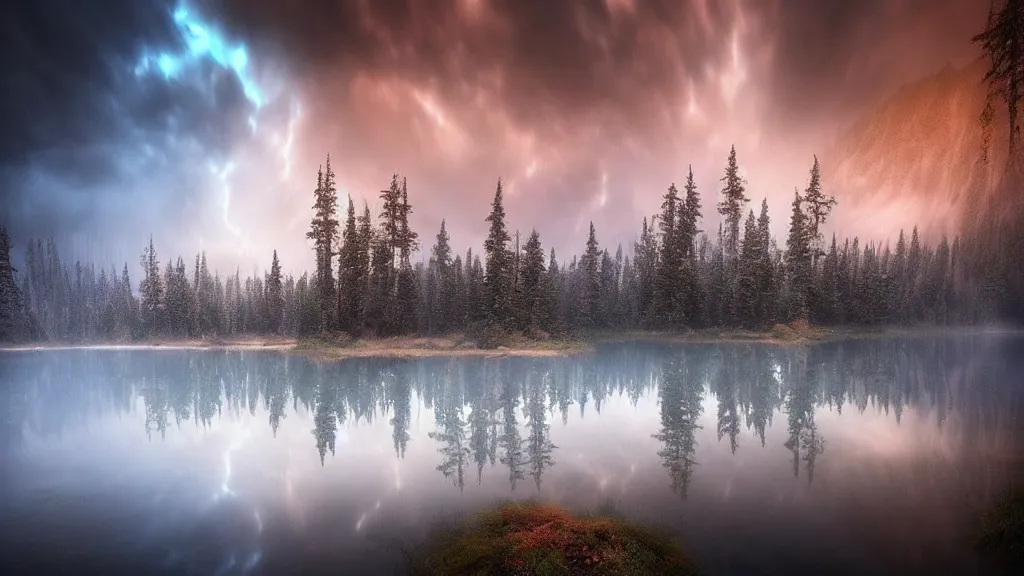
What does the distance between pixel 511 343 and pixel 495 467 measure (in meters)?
43.8

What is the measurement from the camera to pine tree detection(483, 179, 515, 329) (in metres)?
60.4

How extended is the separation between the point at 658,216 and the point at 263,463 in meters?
74.9

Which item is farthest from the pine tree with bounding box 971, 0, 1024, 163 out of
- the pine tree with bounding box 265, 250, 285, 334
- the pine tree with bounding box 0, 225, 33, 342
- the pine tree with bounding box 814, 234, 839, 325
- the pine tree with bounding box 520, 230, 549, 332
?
the pine tree with bounding box 0, 225, 33, 342

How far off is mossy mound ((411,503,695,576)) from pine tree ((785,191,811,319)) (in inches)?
2816

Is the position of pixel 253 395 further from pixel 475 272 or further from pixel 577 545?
pixel 475 272

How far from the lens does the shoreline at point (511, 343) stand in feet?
185

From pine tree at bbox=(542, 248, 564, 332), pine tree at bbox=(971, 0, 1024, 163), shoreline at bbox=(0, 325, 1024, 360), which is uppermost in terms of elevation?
pine tree at bbox=(971, 0, 1024, 163)

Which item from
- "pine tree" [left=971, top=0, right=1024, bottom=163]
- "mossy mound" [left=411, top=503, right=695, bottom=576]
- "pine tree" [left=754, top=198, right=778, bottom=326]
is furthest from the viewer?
"pine tree" [left=754, top=198, right=778, bottom=326]

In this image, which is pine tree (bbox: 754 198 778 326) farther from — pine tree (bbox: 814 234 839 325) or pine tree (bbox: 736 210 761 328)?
pine tree (bbox: 814 234 839 325)

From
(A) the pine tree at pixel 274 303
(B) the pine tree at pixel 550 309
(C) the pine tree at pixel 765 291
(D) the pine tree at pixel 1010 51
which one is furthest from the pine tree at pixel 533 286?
(A) the pine tree at pixel 274 303

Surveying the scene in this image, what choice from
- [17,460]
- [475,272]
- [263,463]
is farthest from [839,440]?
[475,272]

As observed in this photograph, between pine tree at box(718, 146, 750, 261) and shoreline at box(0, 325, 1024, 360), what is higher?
pine tree at box(718, 146, 750, 261)

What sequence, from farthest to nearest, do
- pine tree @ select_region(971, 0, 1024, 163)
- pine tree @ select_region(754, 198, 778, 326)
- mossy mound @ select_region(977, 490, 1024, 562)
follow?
pine tree @ select_region(754, 198, 778, 326), pine tree @ select_region(971, 0, 1024, 163), mossy mound @ select_region(977, 490, 1024, 562)

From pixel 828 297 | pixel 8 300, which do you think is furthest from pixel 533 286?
pixel 8 300
